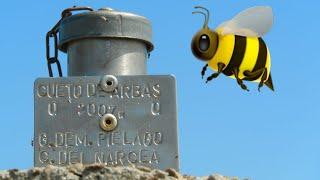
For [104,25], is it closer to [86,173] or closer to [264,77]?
[264,77]

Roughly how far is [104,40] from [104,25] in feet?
0.36

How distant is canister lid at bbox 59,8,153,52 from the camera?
5285 millimetres

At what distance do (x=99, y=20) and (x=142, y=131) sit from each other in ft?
3.15

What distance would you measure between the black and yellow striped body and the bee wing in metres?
0.04

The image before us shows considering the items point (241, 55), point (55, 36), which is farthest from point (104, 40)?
point (241, 55)

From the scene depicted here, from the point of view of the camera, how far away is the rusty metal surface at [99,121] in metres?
4.80

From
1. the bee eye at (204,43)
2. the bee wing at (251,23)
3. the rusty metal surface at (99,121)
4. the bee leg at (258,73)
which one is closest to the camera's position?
the rusty metal surface at (99,121)

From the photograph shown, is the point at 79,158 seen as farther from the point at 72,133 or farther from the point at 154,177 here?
the point at 154,177

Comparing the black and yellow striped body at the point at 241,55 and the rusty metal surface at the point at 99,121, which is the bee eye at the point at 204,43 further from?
the rusty metal surface at the point at 99,121

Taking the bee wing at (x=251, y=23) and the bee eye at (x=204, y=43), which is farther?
the bee eye at (x=204, y=43)

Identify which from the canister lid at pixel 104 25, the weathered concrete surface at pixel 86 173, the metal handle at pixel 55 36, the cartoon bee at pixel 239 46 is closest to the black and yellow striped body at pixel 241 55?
the cartoon bee at pixel 239 46

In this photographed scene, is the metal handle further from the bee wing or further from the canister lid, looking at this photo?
the bee wing

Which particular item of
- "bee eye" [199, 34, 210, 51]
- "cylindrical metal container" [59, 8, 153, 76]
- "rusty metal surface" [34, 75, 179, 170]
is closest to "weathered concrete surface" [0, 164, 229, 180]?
"rusty metal surface" [34, 75, 179, 170]

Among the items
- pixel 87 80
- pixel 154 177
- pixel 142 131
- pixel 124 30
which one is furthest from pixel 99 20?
pixel 154 177
